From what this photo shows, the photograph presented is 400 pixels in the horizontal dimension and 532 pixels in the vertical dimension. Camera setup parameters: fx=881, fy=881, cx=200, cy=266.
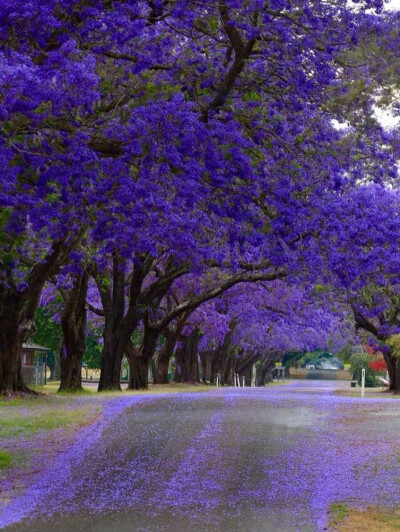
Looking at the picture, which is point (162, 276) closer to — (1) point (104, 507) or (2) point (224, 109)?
(2) point (224, 109)

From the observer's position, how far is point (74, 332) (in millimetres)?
32219

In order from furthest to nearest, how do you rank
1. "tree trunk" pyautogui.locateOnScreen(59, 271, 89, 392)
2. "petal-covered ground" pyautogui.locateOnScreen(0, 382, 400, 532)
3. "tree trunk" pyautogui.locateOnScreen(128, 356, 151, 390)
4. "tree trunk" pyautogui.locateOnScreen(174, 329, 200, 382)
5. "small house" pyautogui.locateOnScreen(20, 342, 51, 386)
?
"small house" pyautogui.locateOnScreen(20, 342, 51, 386) < "tree trunk" pyautogui.locateOnScreen(174, 329, 200, 382) < "tree trunk" pyautogui.locateOnScreen(128, 356, 151, 390) < "tree trunk" pyautogui.locateOnScreen(59, 271, 89, 392) < "petal-covered ground" pyautogui.locateOnScreen(0, 382, 400, 532)

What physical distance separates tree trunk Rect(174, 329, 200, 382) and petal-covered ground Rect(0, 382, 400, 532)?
1183 inches

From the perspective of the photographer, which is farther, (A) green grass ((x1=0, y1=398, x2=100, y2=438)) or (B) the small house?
(B) the small house

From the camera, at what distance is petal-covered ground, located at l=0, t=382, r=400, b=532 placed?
867 cm

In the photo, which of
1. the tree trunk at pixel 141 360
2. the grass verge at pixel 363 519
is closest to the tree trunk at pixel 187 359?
the tree trunk at pixel 141 360

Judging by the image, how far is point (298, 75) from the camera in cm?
1259

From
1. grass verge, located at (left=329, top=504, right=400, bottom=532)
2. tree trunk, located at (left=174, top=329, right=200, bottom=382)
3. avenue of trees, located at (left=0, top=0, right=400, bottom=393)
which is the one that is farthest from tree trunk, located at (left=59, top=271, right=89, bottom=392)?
grass verge, located at (left=329, top=504, right=400, bottom=532)

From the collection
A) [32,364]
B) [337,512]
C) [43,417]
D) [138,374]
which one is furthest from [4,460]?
[32,364]

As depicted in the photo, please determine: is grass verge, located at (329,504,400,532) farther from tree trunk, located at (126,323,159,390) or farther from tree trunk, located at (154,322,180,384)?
tree trunk, located at (154,322,180,384)

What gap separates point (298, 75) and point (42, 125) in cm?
392

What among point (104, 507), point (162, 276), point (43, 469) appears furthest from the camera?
point (162, 276)

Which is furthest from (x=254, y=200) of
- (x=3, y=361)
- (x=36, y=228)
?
(x=3, y=361)

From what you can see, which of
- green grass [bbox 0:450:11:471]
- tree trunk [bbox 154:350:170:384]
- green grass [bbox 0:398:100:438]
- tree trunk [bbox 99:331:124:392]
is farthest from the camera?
tree trunk [bbox 154:350:170:384]
